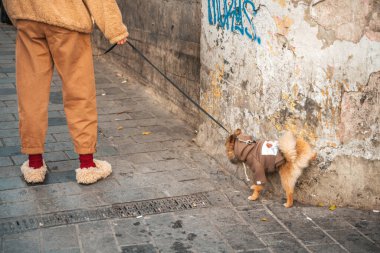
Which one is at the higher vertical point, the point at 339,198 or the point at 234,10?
the point at 234,10

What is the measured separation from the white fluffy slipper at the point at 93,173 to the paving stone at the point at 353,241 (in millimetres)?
2058

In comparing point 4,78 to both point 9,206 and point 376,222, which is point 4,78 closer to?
point 9,206

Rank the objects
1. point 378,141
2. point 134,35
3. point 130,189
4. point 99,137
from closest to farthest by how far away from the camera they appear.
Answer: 1. point 378,141
2. point 130,189
3. point 99,137
4. point 134,35

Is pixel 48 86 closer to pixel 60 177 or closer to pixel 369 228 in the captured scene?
pixel 60 177

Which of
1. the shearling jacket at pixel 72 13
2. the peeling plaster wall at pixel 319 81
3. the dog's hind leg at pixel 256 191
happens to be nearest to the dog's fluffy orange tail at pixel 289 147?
the peeling plaster wall at pixel 319 81

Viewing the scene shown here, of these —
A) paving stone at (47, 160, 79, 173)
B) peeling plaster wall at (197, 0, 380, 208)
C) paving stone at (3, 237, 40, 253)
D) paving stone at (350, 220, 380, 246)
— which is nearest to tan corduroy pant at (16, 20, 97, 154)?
paving stone at (47, 160, 79, 173)

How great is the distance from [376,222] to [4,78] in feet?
20.2

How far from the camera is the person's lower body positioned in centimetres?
548

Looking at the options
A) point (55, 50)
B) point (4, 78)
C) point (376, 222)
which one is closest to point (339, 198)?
point (376, 222)

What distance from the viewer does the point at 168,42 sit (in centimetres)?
795

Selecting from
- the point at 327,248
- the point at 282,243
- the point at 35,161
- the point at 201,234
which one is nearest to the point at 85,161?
the point at 35,161

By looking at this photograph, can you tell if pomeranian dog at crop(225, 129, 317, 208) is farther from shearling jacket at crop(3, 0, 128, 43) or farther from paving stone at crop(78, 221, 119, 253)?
shearling jacket at crop(3, 0, 128, 43)

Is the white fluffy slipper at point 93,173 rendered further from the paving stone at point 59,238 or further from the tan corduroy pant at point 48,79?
the paving stone at point 59,238

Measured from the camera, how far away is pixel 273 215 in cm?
516
